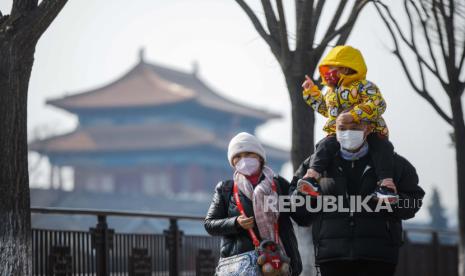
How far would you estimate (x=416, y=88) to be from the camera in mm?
12070

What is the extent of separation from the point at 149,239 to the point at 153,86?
52509 mm

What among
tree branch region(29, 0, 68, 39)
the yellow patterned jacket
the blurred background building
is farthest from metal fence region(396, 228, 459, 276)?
the blurred background building

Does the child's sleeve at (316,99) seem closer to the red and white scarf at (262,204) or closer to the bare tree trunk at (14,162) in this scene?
the red and white scarf at (262,204)

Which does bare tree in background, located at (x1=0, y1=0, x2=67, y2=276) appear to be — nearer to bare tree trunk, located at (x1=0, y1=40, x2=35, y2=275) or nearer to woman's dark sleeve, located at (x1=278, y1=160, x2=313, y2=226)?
bare tree trunk, located at (x1=0, y1=40, x2=35, y2=275)

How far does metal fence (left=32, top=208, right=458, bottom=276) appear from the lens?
854cm

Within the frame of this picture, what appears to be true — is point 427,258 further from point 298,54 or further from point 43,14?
point 43,14

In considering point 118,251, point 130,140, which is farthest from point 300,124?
point 130,140

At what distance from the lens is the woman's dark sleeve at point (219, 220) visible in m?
5.32

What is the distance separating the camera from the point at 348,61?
5.20 metres

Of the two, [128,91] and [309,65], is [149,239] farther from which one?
[128,91]

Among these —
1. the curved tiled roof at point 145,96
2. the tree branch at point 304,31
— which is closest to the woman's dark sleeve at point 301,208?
the tree branch at point 304,31

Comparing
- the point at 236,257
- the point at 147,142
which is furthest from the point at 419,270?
the point at 147,142

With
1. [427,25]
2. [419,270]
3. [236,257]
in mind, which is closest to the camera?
[236,257]

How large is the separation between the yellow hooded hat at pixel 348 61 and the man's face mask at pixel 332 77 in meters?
0.03
